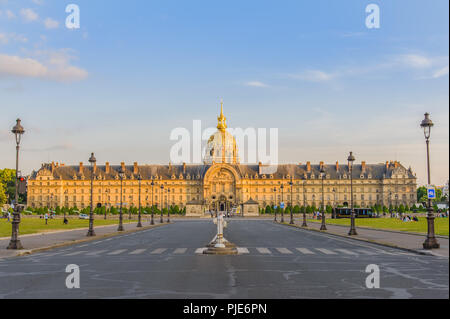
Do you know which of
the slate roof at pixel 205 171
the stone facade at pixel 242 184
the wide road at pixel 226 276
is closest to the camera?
the wide road at pixel 226 276

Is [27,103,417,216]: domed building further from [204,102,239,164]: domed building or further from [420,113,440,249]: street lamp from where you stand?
[420,113,440,249]: street lamp

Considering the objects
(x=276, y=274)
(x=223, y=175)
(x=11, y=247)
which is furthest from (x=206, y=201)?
(x=276, y=274)

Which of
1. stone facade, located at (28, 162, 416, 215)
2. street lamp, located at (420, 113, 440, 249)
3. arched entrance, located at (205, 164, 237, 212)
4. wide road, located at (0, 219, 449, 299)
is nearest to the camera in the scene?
wide road, located at (0, 219, 449, 299)

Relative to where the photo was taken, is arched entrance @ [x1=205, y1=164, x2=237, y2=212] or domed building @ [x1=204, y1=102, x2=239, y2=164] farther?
domed building @ [x1=204, y1=102, x2=239, y2=164]

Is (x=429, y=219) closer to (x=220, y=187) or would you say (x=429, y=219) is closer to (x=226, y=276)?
(x=226, y=276)

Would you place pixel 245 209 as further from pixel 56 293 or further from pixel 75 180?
pixel 56 293

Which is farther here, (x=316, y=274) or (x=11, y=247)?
(x=11, y=247)

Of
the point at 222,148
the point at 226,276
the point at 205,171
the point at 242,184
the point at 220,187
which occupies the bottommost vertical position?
the point at 226,276

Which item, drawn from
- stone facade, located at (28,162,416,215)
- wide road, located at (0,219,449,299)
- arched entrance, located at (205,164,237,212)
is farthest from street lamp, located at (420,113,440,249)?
stone facade, located at (28,162,416,215)

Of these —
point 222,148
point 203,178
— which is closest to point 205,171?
point 203,178

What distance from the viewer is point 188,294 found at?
1187cm

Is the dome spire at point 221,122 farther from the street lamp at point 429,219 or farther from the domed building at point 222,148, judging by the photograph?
the street lamp at point 429,219

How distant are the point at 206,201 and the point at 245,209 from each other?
145ft

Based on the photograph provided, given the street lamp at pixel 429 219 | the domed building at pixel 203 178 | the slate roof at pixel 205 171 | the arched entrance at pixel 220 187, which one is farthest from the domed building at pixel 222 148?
the street lamp at pixel 429 219
